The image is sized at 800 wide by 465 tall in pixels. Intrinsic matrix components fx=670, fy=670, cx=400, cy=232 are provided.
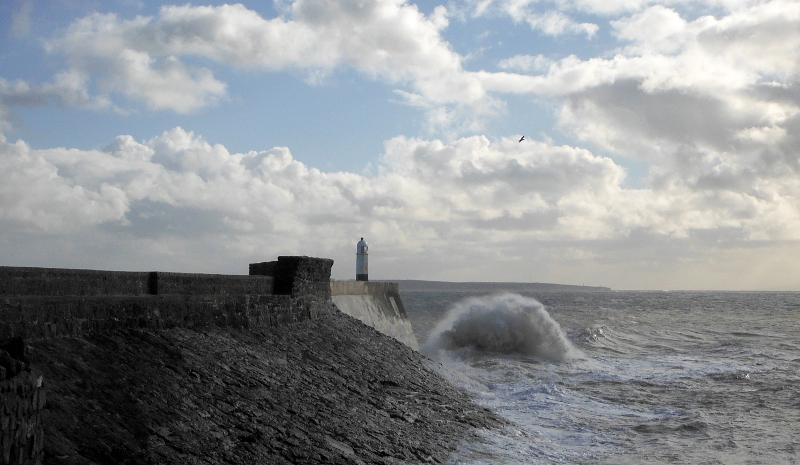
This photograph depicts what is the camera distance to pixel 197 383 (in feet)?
20.7

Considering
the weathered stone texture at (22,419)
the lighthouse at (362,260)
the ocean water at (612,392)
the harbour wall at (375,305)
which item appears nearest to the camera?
the weathered stone texture at (22,419)

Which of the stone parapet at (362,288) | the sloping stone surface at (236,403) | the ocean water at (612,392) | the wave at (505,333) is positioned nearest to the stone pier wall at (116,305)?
the sloping stone surface at (236,403)

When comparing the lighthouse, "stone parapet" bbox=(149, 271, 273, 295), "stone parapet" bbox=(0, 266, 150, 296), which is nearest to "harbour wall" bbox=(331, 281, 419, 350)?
the lighthouse

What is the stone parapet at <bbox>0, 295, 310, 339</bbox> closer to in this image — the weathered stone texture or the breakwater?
the breakwater

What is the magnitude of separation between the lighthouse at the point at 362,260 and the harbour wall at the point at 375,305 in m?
0.48

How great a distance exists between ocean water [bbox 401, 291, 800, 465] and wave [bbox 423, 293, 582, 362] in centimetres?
3

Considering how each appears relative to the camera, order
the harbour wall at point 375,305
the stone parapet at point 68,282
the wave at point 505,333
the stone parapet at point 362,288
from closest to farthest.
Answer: the stone parapet at point 68,282
the stone parapet at point 362,288
the harbour wall at point 375,305
the wave at point 505,333

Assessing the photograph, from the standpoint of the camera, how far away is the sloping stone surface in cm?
497

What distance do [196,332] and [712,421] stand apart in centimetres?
787

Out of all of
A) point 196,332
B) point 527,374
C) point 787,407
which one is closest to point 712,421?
point 787,407

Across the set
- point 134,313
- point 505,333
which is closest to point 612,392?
point 505,333

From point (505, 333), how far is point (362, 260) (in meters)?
5.68

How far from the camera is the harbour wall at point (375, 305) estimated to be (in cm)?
1238

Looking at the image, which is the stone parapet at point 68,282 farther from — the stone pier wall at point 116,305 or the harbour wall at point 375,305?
the harbour wall at point 375,305
